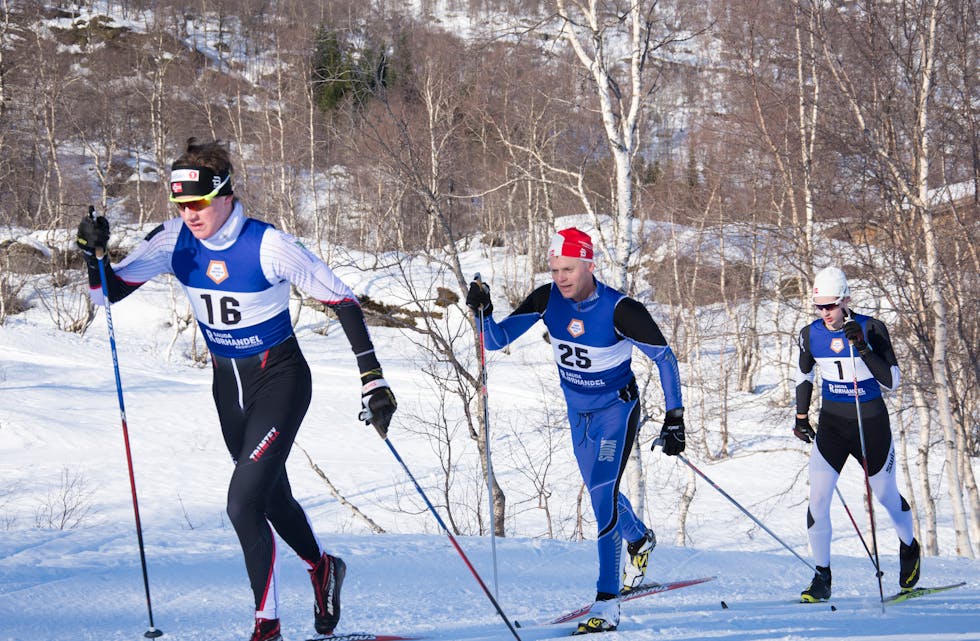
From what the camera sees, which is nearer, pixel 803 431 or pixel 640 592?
pixel 640 592

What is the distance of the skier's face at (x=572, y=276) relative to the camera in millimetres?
4348

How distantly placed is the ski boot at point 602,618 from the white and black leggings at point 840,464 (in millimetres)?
2045

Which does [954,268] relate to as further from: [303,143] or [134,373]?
[303,143]

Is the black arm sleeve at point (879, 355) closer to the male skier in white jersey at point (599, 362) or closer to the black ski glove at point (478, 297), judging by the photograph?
the male skier in white jersey at point (599, 362)

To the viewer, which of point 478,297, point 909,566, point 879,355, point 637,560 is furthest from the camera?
point 909,566

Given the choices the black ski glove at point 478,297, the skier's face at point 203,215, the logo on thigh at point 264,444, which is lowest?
the logo on thigh at point 264,444

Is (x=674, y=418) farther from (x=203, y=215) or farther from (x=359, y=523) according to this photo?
(x=359, y=523)

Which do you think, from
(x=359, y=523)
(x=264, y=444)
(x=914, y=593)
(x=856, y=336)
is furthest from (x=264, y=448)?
(x=359, y=523)

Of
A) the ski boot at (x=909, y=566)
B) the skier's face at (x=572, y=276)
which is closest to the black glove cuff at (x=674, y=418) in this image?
the skier's face at (x=572, y=276)

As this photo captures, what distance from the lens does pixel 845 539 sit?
51.2 feet

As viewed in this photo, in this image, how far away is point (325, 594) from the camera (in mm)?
3727

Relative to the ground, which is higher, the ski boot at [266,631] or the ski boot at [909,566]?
the ski boot at [266,631]

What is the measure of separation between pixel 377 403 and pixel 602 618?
1.74m

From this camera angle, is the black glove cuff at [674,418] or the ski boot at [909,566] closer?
the black glove cuff at [674,418]
